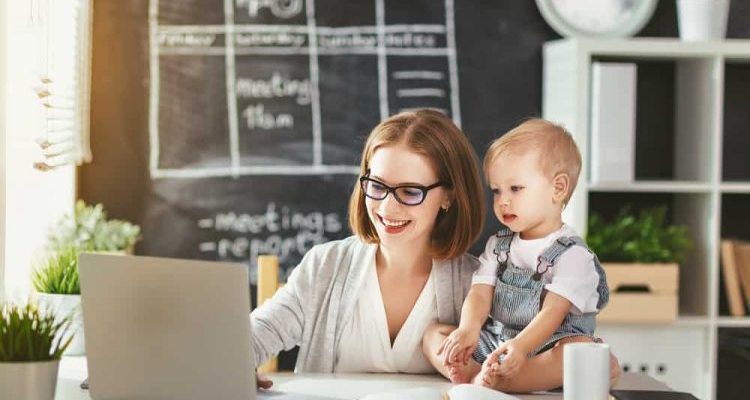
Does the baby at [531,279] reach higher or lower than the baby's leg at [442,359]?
higher

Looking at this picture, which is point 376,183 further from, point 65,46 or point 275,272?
point 65,46

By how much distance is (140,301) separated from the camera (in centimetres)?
172

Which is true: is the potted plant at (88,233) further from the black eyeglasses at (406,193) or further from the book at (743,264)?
the book at (743,264)

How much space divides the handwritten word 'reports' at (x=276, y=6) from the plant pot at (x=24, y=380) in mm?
2252

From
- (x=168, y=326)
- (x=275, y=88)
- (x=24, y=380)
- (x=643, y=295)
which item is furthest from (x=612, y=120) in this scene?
(x=24, y=380)

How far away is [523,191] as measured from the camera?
6.64 feet

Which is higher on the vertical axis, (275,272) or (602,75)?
(602,75)

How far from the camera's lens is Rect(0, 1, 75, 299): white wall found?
2.72 m

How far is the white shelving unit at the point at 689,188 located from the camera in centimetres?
362

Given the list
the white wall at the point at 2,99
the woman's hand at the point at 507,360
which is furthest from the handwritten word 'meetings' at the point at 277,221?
the woman's hand at the point at 507,360

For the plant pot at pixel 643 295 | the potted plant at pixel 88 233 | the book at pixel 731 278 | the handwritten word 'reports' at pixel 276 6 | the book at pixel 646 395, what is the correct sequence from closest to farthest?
the book at pixel 646 395 < the potted plant at pixel 88 233 < the plant pot at pixel 643 295 < the book at pixel 731 278 < the handwritten word 'reports' at pixel 276 6

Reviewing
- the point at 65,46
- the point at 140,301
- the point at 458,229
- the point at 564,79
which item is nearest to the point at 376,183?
the point at 458,229

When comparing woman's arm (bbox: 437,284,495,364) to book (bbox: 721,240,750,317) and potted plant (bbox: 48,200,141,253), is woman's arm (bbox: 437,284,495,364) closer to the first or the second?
potted plant (bbox: 48,200,141,253)

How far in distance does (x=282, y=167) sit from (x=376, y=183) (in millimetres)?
1779
